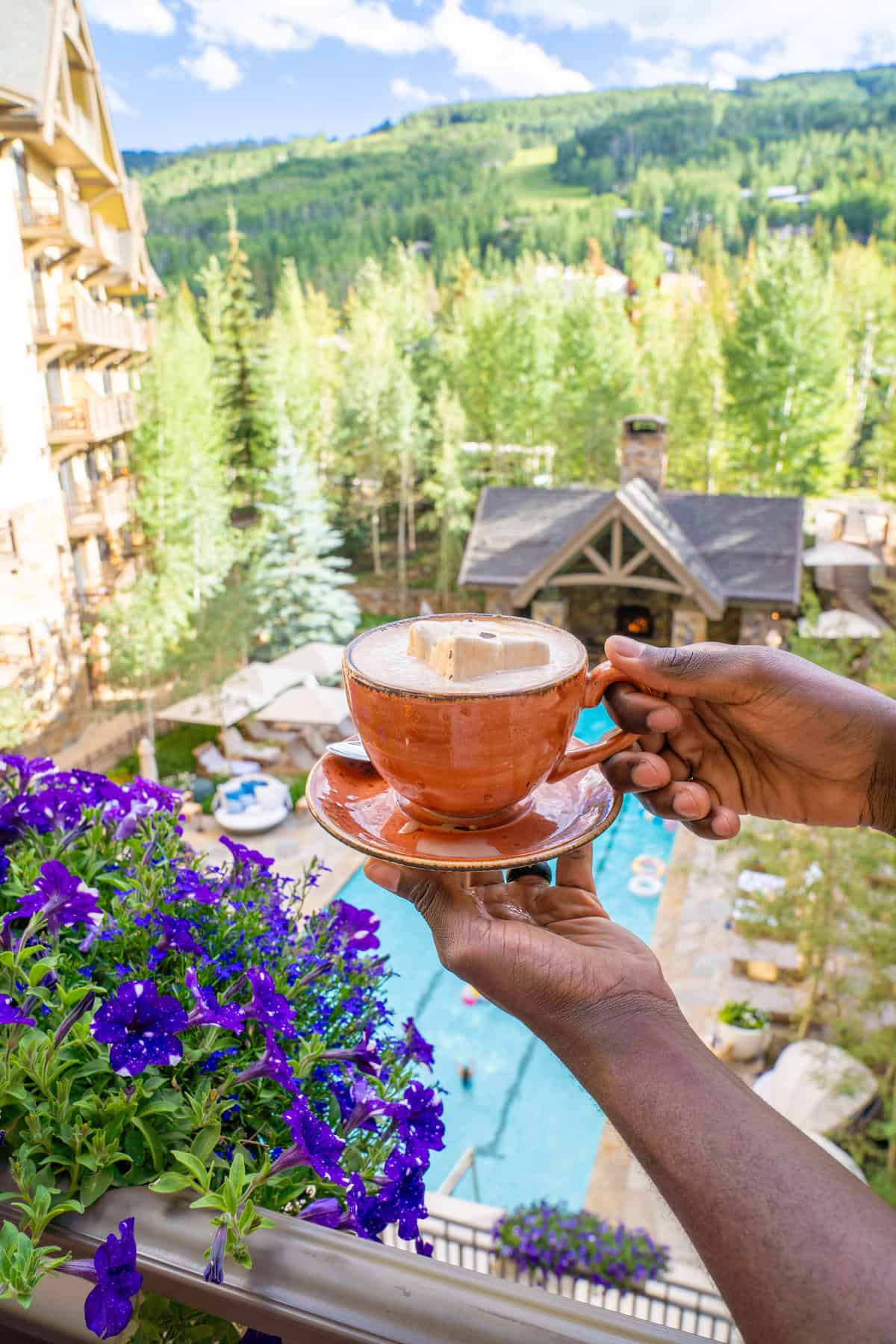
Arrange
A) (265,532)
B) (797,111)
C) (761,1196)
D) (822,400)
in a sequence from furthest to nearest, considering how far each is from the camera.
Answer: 1. (797,111)
2. (822,400)
3. (265,532)
4. (761,1196)

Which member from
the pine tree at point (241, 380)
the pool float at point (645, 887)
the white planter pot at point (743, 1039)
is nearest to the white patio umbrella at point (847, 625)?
the pool float at point (645, 887)

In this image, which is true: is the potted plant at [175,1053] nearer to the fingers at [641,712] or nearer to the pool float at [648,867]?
the fingers at [641,712]

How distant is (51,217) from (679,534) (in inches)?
346

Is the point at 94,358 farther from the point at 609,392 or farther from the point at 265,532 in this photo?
the point at 609,392

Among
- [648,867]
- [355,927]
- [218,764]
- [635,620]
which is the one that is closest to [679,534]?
[635,620]

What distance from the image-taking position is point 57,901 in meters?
1.05

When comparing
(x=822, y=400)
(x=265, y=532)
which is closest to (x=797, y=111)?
(x=822, y=400)

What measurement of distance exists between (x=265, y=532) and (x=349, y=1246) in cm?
1474

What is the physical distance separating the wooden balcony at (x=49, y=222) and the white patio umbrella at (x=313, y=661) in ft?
18.9

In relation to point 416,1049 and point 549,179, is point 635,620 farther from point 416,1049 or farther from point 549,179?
point 549,179

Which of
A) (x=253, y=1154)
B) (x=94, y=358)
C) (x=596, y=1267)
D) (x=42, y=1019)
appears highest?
(x=94, y=358)

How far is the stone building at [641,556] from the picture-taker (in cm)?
1255

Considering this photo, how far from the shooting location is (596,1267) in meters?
4.74

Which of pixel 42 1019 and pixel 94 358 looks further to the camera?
pixel 94 358
